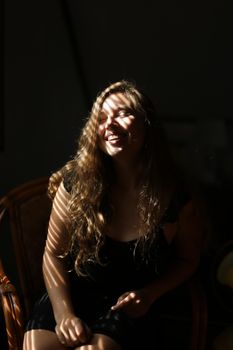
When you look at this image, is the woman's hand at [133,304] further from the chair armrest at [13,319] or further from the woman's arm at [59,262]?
the chair armrest at [13,319]

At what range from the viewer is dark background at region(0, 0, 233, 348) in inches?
78.8

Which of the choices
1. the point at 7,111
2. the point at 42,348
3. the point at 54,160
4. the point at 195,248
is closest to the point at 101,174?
the point at 195,248

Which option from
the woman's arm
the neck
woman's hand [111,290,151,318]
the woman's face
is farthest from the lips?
woman's hand [111,290,151,318]

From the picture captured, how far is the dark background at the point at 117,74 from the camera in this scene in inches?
78.8

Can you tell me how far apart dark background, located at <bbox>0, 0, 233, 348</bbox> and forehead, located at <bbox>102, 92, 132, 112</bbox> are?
2.22 feet

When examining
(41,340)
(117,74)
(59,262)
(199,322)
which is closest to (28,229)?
(59,262)

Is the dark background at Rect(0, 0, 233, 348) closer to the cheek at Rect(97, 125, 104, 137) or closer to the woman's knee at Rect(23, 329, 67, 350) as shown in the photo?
the cheek at Rect(97, 125, 104, 137)

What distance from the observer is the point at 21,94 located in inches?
80.7

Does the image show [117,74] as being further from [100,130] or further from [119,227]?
[119,227]

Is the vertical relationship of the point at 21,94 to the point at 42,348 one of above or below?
above

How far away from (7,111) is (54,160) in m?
0.40

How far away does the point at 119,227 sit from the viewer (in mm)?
1455

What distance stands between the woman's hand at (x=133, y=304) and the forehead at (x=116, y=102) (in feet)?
1.83

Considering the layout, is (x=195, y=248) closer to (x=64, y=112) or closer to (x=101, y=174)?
(x=101, y=174)
